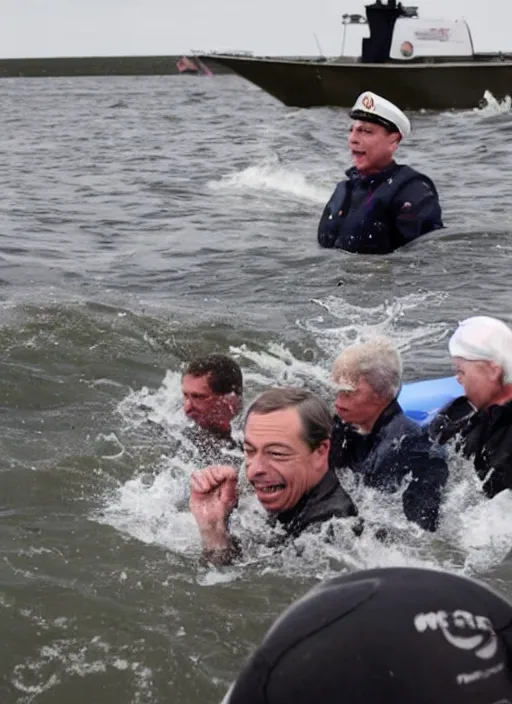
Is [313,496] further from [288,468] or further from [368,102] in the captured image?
[368,102]

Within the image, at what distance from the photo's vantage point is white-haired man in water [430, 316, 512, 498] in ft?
15.1

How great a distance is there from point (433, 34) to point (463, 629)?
30.2 metres

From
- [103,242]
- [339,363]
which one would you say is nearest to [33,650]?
[339,363]

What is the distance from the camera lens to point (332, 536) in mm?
4035

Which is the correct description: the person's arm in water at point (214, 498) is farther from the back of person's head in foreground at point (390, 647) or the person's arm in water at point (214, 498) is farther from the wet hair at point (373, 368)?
the back of person's head in foreground at point (390, 647)

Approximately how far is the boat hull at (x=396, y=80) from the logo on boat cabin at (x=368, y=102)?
20.3 m

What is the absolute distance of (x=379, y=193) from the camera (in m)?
8.56

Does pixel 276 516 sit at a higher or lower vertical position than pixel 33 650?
higher

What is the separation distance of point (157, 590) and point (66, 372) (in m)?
2.93

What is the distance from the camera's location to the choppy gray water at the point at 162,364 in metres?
3.89

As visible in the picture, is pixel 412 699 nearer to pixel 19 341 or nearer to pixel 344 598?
pixel 344 598

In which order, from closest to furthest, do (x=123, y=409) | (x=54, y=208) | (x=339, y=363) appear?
(x=339, y=363) → (x=123, y=409) → (x=54, y=208)

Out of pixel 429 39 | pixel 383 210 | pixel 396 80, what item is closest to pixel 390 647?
pixel 383 210

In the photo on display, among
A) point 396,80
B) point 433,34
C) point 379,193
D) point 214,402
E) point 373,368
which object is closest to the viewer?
point 373,368
